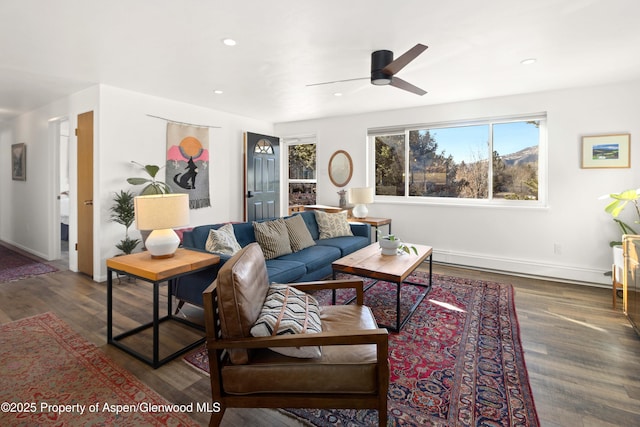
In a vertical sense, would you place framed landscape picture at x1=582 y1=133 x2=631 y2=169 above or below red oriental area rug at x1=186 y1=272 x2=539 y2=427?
above

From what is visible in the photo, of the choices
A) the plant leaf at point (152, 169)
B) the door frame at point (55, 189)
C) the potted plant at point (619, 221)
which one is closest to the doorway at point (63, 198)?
the door frame at point (55, 189)

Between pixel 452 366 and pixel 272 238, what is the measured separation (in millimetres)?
1947

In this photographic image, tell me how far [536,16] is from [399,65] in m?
0.94

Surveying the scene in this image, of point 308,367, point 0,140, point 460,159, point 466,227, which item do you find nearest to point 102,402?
point 308,367

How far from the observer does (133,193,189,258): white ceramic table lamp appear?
2.29 metres

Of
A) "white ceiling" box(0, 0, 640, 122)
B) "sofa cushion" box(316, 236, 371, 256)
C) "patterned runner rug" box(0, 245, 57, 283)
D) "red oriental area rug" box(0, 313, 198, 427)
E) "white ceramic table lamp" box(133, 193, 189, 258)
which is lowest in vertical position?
"red oriental area rug" box(0, 313, 198, 427)

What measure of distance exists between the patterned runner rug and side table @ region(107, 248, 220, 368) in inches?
103

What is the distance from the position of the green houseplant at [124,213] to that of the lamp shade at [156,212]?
1747 millimetres

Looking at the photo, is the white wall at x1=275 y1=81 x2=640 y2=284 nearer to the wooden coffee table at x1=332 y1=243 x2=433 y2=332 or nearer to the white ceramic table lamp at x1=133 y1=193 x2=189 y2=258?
the wooden coffee table at x1=332 y1=243 x2=433 y2=332

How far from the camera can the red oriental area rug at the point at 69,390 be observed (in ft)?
5.40

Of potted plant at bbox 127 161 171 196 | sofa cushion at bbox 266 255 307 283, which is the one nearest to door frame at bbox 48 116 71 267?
potted plant at bbox 127 161 171 196

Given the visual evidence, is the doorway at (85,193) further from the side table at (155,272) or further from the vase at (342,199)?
the vase at (342,199)

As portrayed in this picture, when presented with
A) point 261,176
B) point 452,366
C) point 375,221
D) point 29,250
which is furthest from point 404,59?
point 29,250

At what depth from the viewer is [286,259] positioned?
10.7ft
